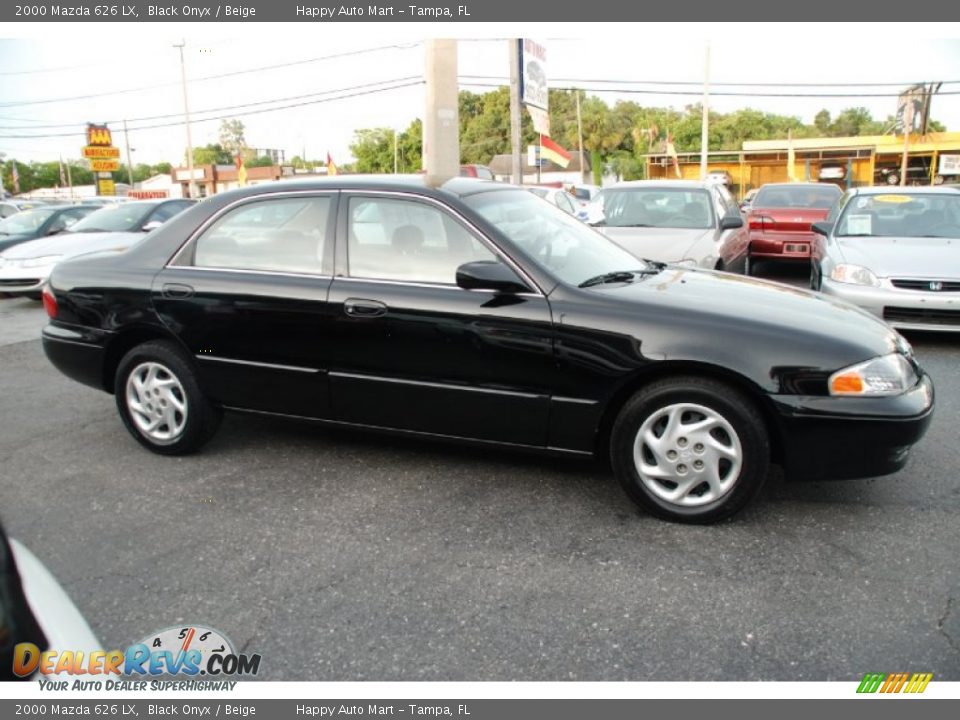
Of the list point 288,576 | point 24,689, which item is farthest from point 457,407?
point 24,689

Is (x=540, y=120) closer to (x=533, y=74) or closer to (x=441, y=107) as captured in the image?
(x=533, y=74)

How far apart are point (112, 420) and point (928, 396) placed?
4.85 meters

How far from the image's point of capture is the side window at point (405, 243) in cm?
380

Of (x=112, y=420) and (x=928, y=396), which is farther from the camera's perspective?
(x=112, y=420)

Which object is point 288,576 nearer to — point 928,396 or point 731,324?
point 731,324

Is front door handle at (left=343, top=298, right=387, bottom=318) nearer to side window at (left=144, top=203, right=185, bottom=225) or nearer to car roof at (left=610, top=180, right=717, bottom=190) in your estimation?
car roof at (left=610, top=180, right=717, bottom=190)

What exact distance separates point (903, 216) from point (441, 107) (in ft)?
23.1

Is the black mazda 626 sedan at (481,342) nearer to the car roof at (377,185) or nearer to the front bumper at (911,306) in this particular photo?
the car roof at (377,185)

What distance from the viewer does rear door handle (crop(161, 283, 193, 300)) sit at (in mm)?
4238

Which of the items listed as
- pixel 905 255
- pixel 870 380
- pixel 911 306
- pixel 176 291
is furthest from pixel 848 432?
pixel 905 255

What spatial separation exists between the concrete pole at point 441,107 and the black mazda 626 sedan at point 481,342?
26.5 feet

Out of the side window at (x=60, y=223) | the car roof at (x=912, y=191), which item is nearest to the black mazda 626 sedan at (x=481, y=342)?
the car roof at (x=912, y=191)

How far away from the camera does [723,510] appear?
11.1ft

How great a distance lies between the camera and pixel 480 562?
10.4ft
